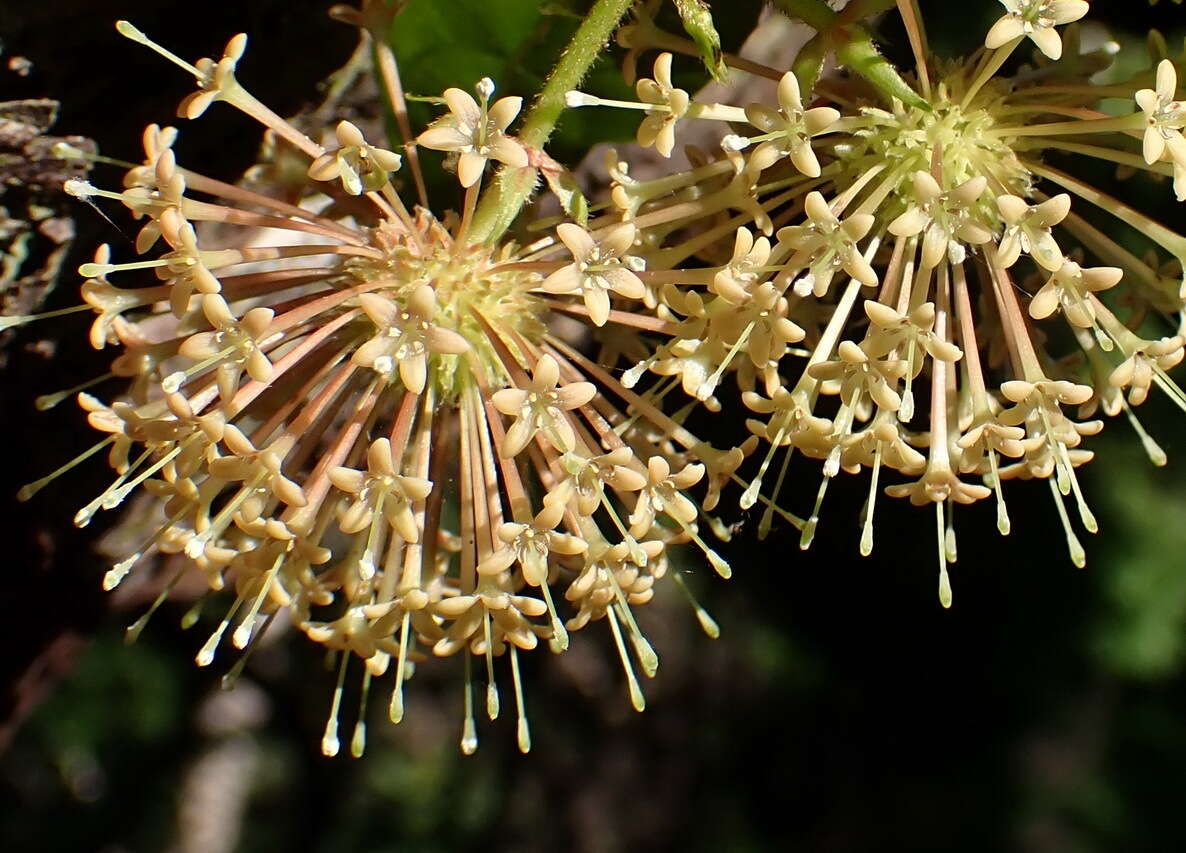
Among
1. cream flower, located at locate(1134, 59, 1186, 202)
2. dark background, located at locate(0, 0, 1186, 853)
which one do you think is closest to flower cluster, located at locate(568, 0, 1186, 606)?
cream flower, located at locate(1134, 59, 1186, 202)

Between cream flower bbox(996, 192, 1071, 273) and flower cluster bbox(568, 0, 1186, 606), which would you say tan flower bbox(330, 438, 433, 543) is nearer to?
flower cluster bbox(568, 0, 1186, 606)

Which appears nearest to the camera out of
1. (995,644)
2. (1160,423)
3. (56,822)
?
(1160,423)

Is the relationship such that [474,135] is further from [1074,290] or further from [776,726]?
[776,726]

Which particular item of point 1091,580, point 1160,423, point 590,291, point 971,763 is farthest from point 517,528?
point 971,763

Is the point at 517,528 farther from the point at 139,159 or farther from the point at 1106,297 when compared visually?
the point at 1106,297

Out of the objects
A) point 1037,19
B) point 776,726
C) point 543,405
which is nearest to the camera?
point 1037,19

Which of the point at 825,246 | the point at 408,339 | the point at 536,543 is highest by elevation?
the point at 825,246

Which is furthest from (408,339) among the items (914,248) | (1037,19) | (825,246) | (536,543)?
(1037,19)
